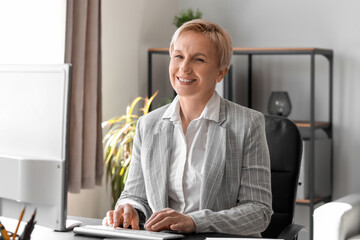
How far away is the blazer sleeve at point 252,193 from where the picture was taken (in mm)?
1783

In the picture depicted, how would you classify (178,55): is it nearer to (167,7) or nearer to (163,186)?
(163,186)

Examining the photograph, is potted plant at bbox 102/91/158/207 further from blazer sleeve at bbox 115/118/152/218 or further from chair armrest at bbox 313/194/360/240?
blazer sleeve at bbox 115/118/152/218

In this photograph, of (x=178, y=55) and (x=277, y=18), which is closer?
(x=178, y=55)

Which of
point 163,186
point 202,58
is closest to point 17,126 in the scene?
point 163,186

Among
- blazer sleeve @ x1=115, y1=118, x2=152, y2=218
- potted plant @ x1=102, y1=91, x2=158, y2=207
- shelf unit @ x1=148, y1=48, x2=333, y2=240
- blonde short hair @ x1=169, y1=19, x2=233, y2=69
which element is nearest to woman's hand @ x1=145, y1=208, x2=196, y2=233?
blazer sleeve @ x1=115, y1=118, x2=152, y2=218

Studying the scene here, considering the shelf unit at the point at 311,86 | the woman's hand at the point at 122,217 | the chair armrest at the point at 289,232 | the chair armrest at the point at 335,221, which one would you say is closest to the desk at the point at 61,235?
the woman's hand at the point at 122,217

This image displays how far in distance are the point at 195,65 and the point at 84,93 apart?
71.8 inches

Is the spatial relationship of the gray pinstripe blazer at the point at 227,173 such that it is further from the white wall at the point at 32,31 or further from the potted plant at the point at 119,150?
the potted plant at the point at 119,150

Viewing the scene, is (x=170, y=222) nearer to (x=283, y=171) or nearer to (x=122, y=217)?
(x=122, y=217)

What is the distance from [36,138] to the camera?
4.95ft

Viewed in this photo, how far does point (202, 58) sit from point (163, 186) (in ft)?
1.39

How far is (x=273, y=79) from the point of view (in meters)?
4.48

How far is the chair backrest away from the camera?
2201 millimetres

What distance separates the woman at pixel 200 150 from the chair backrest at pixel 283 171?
29 centimetres
